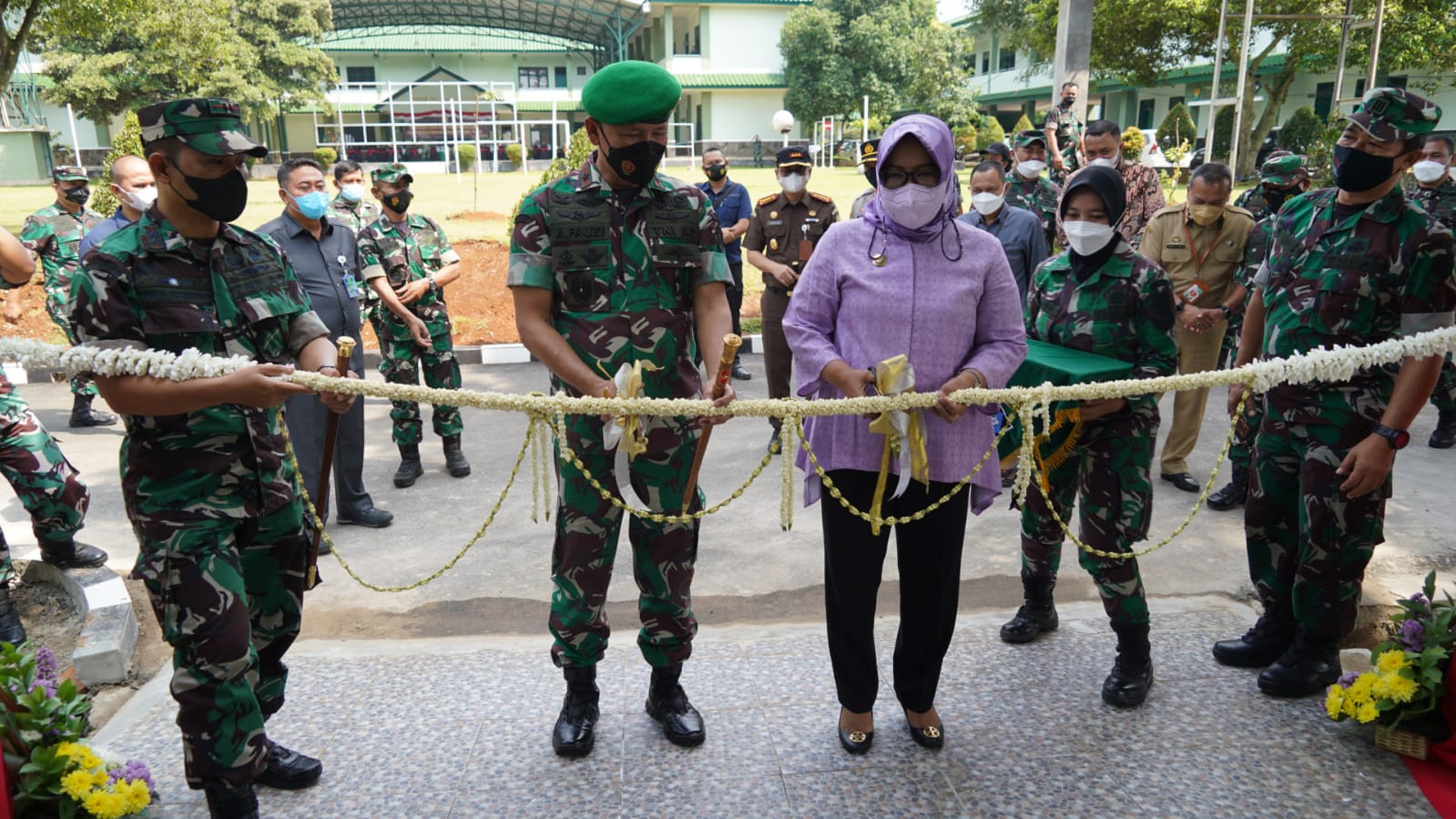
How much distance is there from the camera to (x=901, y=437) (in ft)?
8.99

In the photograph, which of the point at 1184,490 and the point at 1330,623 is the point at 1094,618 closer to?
the point at 1330,623

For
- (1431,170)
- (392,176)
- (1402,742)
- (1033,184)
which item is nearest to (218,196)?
(1402,742)

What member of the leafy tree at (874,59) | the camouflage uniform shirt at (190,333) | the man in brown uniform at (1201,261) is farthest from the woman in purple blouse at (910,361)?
the leafy tree at (874,59)

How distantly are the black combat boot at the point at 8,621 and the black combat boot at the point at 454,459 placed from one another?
110 inches

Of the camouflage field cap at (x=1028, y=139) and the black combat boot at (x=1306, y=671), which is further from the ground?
the camouflage field cap at (x=1028, y=139)

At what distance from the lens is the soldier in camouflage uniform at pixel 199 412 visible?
239cm

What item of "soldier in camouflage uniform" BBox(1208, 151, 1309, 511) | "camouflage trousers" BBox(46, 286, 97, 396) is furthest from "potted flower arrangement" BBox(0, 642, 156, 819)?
"camouflage trousers" BBox(46, 286, 97, 396)

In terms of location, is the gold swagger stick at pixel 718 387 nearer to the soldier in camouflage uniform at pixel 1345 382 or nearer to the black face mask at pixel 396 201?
the soldier in camouflage uniform at pixel 1345 382

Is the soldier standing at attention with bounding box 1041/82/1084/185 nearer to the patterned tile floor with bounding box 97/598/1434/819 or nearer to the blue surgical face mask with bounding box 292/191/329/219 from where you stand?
the patterned tile floor with bounding box 97/598/1434/819

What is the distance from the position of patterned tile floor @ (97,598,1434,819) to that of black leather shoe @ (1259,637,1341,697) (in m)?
0.06

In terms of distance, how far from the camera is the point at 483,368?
31.5ft

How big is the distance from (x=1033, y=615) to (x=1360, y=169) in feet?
6.35

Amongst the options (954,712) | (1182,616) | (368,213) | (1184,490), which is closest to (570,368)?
(954,712)

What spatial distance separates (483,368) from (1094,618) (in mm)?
7004
